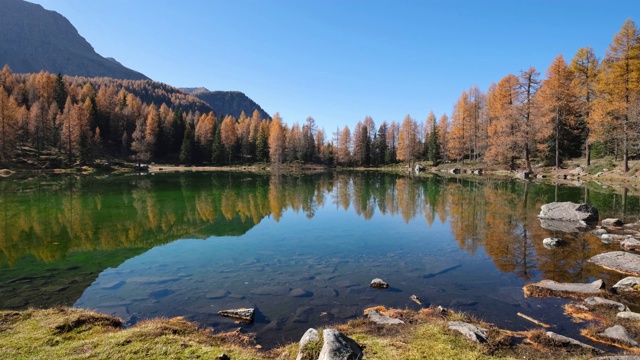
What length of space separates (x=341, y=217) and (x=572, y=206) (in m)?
16.0

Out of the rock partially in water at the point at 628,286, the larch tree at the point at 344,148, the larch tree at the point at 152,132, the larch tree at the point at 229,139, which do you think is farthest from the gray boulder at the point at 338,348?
the larch tree at the point at 344,148

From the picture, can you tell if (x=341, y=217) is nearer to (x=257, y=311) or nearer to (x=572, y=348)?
(x=257, y=311)

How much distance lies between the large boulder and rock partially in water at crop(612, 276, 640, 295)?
42.8ft

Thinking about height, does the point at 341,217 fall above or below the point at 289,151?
below

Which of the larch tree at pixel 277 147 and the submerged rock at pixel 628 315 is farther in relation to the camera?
the larch tree at pixel 277 147

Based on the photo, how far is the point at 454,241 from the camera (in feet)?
62.8

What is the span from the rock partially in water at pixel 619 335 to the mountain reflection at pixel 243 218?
463 centimetres

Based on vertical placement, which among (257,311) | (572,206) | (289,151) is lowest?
(257,311)

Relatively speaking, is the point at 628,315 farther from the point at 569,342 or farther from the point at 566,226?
the point at 566,226

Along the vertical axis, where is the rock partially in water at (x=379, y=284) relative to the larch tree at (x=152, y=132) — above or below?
below

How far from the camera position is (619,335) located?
8094 millimetres

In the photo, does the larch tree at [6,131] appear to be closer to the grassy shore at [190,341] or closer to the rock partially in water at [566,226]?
the grassy shore at [190,341]

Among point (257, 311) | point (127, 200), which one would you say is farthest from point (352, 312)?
point (127, 200)

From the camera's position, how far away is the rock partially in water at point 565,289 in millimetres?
11055
